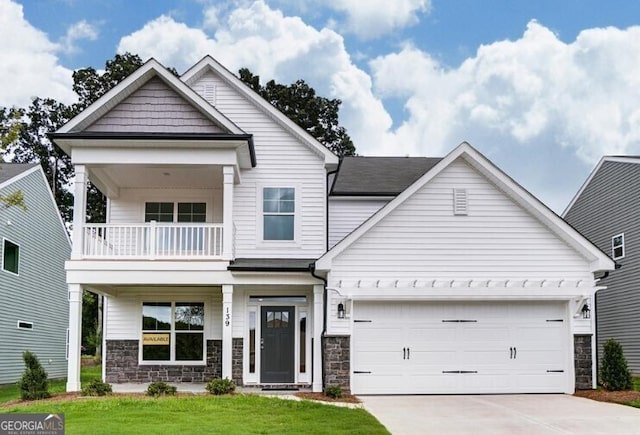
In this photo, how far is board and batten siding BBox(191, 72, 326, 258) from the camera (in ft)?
59.9

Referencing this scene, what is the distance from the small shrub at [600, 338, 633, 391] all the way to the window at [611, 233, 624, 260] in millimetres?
7814

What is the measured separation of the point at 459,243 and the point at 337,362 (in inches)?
154

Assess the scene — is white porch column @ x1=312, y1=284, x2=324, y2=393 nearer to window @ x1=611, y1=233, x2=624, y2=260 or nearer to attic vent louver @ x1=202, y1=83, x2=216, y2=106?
attic vent louver @ x1=202, y1=83, x2=216, y2=106

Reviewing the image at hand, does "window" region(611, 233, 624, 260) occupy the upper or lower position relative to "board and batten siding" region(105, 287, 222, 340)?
upper

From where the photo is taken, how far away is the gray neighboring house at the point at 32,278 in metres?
21.8

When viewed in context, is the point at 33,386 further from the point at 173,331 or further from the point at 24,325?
the point at 24,325

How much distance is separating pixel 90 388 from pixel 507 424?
8.76 m

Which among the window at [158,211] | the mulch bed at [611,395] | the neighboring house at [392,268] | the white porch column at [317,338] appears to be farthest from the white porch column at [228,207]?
the mulch bed at [611,395]

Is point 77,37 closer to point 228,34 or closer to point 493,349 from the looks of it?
point 228,34

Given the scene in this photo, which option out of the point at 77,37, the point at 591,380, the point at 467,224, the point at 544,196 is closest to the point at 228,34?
the point at 77,37

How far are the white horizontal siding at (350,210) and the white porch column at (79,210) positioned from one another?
22.2 ft

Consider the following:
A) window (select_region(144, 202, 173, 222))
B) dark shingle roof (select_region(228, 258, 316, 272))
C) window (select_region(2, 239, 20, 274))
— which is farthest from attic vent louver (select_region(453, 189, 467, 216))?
window (select_region(2, 239, 20, 274))

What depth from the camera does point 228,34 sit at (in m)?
31.6

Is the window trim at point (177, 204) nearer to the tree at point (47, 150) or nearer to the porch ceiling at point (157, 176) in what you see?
the porch ceiling at point (157, 176)
